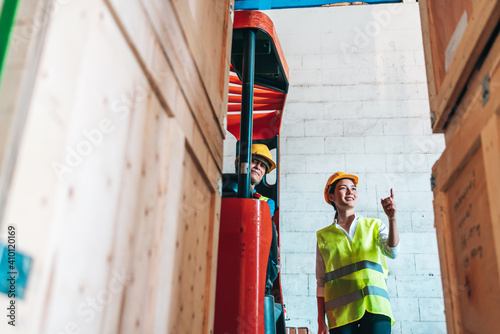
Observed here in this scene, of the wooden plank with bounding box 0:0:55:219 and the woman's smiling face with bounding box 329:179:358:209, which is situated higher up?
the woman's smiling face with bounding box 329:179:358:209

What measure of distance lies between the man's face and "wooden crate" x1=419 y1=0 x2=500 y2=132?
6.40 feet

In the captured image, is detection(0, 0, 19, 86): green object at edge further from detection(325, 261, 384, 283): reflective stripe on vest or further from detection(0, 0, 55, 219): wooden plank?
detection(325, 261, 384, 283): reflective stripe on vest

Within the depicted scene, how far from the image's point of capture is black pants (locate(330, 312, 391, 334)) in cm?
313

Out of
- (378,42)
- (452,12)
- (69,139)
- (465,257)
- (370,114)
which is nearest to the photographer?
(69,139)

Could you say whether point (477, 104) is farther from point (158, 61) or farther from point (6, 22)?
point (6, 22)

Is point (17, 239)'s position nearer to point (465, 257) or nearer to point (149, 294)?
point (149, 294)

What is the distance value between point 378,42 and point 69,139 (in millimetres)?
6579

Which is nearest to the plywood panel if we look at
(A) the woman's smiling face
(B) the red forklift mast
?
(B) the red forklift mast

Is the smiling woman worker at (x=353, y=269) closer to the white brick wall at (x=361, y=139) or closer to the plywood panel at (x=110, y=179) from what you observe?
the plywood panel at (x=110, y=179)

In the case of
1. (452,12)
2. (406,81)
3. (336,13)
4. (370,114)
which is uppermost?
(336,13)

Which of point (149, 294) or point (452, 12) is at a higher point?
point (452, 12)

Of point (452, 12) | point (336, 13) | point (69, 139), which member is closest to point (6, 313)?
point (69, 139)

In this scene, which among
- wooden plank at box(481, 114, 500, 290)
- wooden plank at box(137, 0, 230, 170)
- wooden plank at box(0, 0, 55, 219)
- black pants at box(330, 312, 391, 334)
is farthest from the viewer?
black pants at box(330, 312, 391, 334)

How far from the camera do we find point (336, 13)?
711 cm
